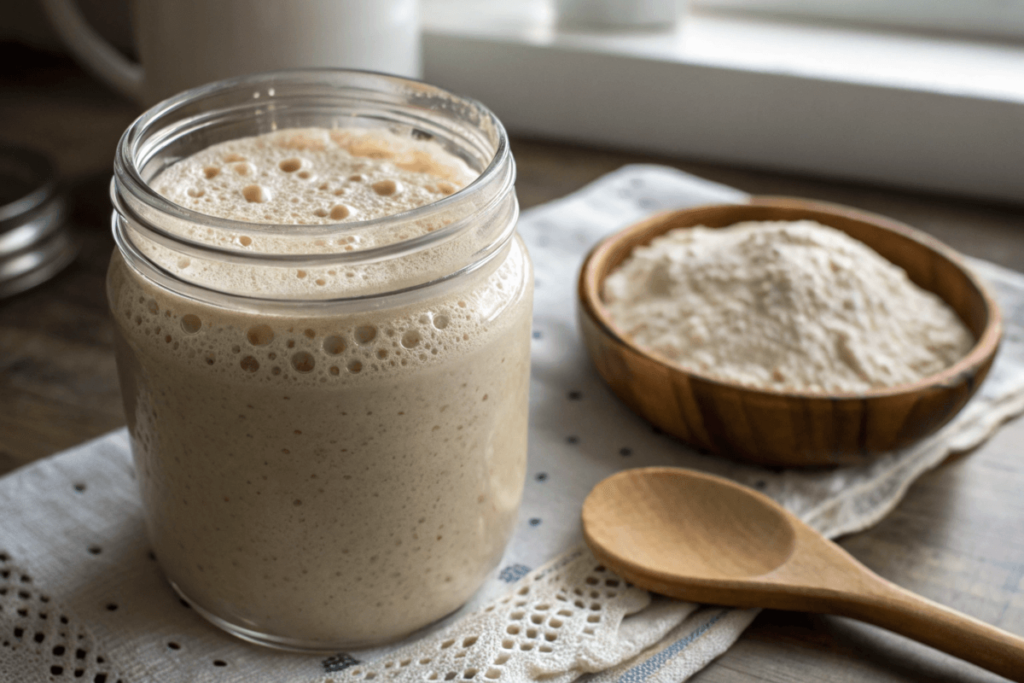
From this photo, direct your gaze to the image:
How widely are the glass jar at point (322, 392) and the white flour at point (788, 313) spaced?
21 centimetres

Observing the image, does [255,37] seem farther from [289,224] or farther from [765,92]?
[765,92]

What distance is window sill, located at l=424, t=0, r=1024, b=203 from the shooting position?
1057mm

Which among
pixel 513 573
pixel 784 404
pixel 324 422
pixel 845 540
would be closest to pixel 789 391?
pixel 784 404

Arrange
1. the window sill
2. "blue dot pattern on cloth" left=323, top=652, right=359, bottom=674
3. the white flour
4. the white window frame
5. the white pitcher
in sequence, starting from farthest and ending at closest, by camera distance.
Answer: the white window frame < the window sill < the white pitcher < the white flour < "blue dot pattern on cloth" left=323, top=652, right=359, bottom=674

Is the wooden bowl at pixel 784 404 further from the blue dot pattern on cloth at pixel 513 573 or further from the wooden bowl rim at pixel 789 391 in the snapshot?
the blue dot pattern on cloth at pixel 513 573

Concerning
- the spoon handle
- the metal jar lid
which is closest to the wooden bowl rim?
the spoon handle

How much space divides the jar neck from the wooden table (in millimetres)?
291

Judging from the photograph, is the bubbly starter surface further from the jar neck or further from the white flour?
the white flour

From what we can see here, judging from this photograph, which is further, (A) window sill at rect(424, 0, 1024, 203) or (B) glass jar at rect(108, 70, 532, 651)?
(A) window sill at rect(424, 0, 1024, 203)

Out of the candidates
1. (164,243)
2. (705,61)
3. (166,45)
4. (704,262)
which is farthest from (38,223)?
(705,61)

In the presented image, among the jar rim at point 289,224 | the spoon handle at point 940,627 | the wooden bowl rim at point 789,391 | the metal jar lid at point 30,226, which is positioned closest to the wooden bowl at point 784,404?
the wooden bowl rim at point 789,391

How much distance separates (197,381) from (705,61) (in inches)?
34.6

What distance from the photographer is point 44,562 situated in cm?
58

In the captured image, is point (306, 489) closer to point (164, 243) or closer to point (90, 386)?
point (164, 243)
